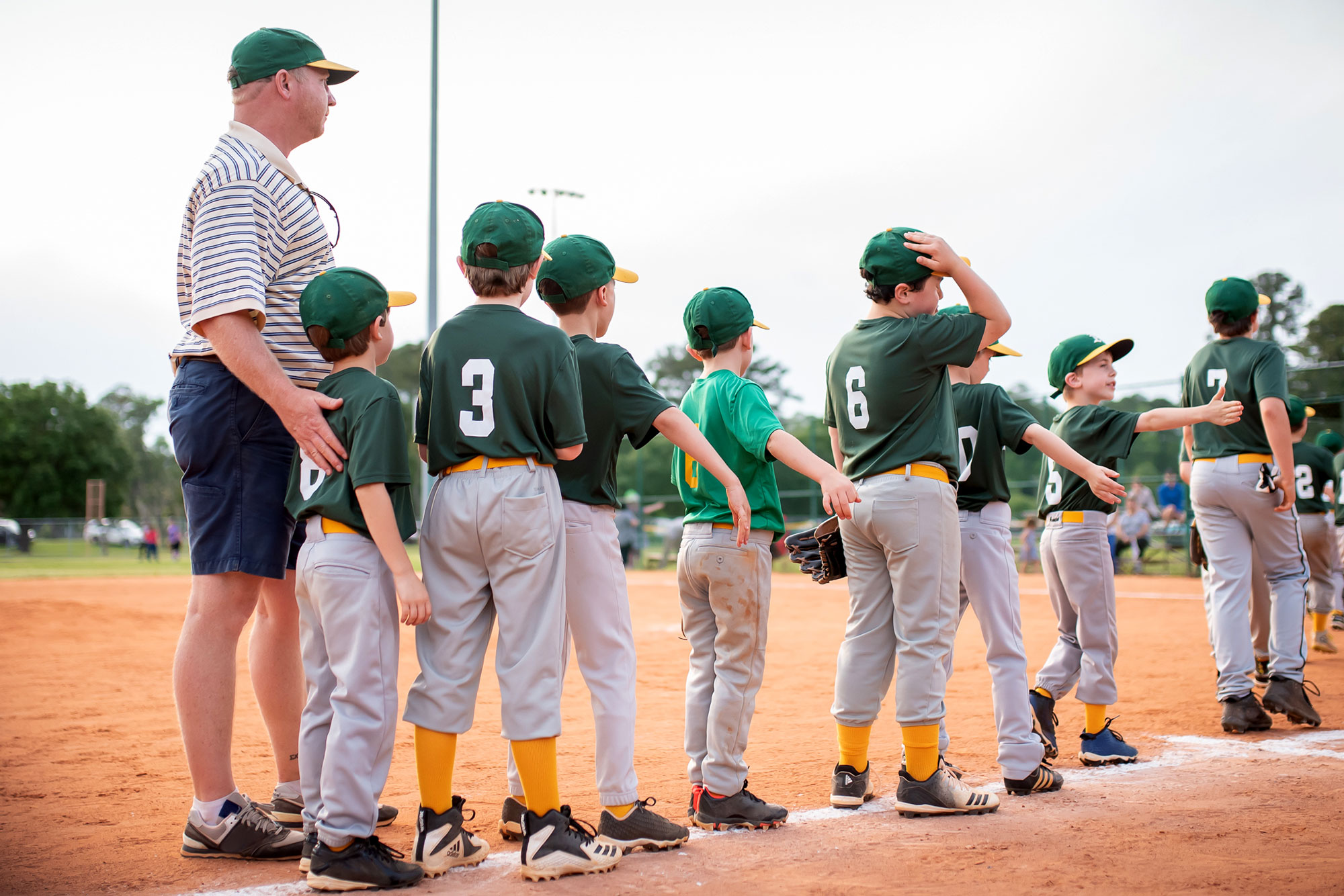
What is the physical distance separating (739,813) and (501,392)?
5.50 ft

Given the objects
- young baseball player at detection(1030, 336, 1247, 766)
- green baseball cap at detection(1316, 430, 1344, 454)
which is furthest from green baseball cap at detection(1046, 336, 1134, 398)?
green baseball cap at detection(1316, 430, 1344, 454)

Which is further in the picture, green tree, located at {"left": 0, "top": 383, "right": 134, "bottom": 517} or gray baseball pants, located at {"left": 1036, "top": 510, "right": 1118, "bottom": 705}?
green tree, located at {"left": 0, "top": 383, "right": 134, "bottom": 517}

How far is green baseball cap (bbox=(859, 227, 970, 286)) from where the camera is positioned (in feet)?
12.2

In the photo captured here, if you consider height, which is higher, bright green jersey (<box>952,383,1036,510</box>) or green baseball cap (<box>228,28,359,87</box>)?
green baseball cap (<box>228,28,359,87</box>)

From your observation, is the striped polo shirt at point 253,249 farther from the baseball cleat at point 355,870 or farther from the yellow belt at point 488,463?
the baseball cleat at point 355,870

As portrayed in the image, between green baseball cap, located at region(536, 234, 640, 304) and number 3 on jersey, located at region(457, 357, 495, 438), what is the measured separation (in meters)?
0.54

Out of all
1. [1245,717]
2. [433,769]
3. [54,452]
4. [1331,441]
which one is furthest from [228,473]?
[54,452]

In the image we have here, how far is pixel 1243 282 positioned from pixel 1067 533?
1885mm

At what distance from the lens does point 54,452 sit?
61031 mm

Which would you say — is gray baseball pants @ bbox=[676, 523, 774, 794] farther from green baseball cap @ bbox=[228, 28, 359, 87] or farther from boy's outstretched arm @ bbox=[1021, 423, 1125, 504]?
green baseball cap @ bbox=[228, 28, 359, 87]

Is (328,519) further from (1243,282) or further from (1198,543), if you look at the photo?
(1198,543)

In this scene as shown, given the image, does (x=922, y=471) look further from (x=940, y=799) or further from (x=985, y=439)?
(x=940, y=799)

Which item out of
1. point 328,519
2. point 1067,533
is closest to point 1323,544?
point 1067,533

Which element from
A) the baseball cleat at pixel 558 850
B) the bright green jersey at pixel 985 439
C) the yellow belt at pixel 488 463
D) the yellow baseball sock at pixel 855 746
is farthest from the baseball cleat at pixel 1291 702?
the yellow belt at pixel 488 463
